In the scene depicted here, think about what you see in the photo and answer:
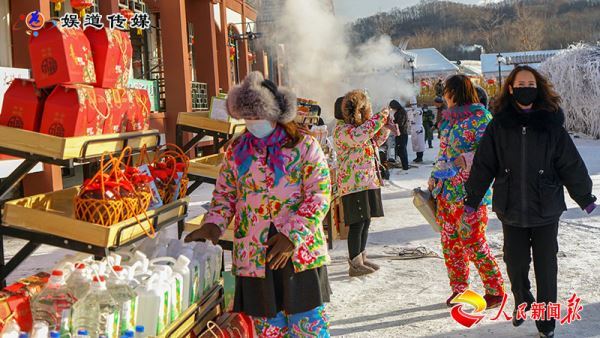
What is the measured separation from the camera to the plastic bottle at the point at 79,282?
2.85m

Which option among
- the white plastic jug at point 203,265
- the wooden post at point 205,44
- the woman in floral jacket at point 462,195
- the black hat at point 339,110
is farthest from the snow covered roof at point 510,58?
the white plastic jug at point 203,265

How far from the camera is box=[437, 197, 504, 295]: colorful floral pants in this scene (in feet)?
15.2

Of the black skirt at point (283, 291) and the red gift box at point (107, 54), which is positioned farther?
the red gift box at point (107, 54)

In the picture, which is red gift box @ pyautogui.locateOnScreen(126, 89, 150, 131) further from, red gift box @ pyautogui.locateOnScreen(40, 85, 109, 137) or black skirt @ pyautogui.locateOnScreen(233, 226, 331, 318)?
black skirt @ pyautogui.locateOnScreen(233, 226, 331, 318)

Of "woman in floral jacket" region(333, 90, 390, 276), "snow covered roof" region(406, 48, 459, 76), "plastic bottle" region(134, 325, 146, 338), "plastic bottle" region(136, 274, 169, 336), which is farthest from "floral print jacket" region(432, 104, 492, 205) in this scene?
"snow covered roof" region(406, 48, 459, 76)

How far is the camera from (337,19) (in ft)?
103

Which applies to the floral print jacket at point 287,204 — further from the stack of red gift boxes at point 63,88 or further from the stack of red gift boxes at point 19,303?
the stack of red gift boxes at point 19,303

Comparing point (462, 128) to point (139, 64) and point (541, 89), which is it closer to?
point (541, 89)

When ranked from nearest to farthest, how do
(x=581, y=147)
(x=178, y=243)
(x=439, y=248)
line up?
(x=178, y=243)
(x=439, y=248)
(x=581, y=147)

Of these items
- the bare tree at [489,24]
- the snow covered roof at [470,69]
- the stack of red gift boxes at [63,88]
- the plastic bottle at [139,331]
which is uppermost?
the bare tree at [489,24]

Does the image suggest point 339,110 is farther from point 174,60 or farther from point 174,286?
point 174,60

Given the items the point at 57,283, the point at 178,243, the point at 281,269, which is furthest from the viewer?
the point at 178,243

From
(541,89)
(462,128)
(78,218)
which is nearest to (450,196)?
(462,128)

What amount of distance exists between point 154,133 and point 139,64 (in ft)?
43.8
